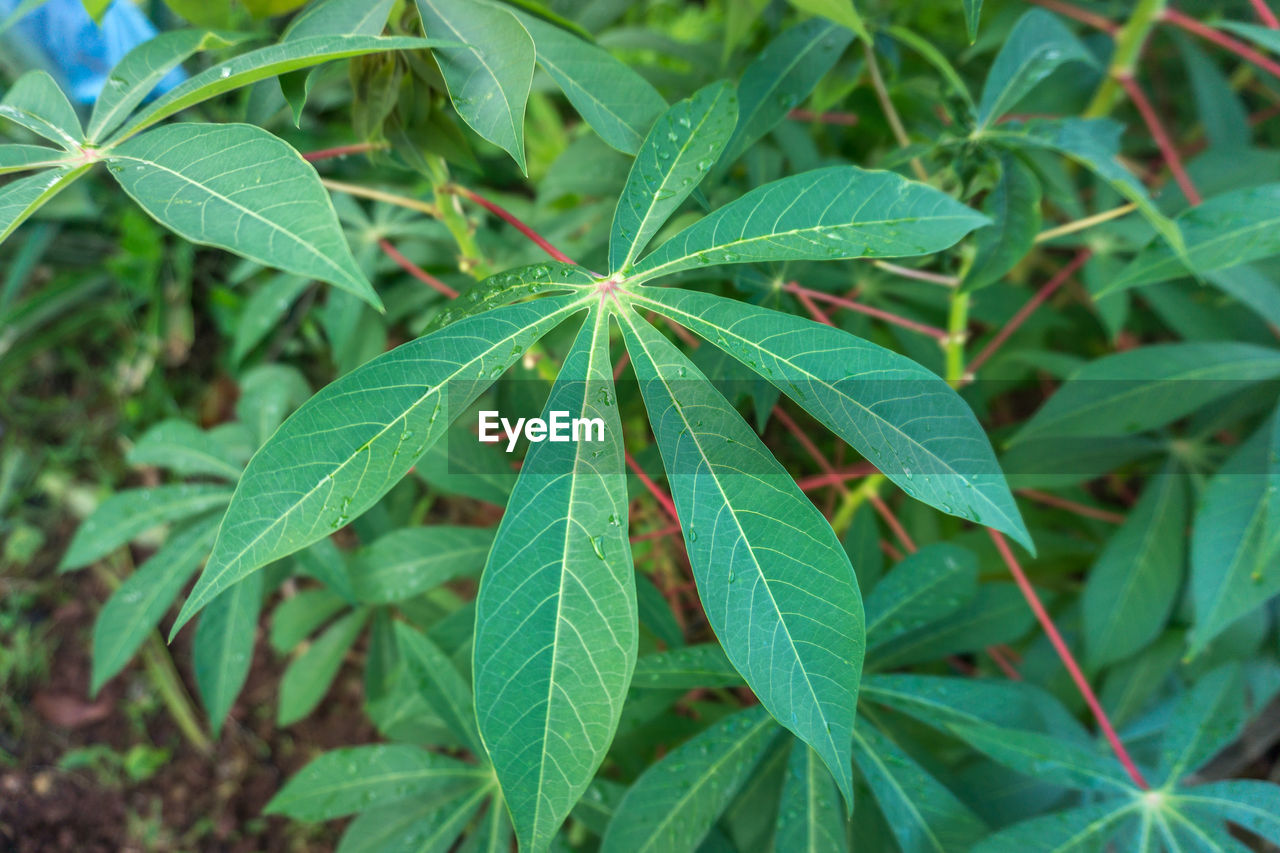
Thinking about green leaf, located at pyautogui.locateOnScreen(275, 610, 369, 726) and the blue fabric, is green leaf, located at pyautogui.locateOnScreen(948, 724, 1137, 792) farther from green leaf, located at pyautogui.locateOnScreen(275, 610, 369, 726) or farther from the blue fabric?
the blue fabric

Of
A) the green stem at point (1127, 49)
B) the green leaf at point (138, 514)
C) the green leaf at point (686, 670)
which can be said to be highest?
the green stem at point (1127, 49)

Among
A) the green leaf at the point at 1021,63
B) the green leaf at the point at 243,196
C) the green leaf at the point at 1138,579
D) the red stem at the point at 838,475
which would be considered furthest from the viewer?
the green leaf at the point at 1138,579

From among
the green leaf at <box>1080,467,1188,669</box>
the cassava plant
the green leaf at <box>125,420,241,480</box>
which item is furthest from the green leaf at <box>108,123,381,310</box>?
the green leaf at <box>1080,467,1188,669</box>

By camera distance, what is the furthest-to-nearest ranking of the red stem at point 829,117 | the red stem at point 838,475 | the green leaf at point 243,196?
the red stem at point 829,117
the red stem at point 838,475
the green leaf at point 243,196

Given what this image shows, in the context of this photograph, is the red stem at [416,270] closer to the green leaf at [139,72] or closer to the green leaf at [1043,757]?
the green leaf at [139,72]

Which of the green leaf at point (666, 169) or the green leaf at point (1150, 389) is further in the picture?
the green leaf at point (1150, 389)

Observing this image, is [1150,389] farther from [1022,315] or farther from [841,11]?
[841,11]

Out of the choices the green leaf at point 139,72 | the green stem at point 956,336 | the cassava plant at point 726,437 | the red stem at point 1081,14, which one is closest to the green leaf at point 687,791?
the cassava plant at point 726,437
